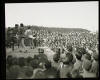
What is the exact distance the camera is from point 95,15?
7.82 feet

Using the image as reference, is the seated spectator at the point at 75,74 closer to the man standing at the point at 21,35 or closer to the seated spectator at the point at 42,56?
the seated spectator at the point at 42,56

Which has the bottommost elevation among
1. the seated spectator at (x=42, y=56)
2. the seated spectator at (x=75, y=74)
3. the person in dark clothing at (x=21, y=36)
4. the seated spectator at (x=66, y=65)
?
the seated spectator at (x=75, y=74)

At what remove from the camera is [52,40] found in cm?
240

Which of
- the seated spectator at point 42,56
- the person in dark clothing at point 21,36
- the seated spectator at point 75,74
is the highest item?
the person in dark clothing at point 21,36

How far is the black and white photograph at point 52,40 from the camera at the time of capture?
2.37m

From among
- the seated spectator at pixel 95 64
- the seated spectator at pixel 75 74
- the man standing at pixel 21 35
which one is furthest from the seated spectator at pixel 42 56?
the seated spectator at pixel 95 64

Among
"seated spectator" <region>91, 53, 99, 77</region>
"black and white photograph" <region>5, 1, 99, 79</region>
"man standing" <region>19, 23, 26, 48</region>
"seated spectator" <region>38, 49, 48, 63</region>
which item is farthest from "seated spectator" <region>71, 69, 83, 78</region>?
"man standing" <region>19, 23, 26, 48</region>

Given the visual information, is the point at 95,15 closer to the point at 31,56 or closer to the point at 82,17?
the point at 82,17

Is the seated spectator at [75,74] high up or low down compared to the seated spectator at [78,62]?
down

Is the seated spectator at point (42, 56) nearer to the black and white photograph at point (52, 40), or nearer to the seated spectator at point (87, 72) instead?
the black and white photograph at point (52, 40)

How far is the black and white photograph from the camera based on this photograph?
2.37m

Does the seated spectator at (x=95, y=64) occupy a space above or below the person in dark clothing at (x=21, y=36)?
below

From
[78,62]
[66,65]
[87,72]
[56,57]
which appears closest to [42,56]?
[56,57]

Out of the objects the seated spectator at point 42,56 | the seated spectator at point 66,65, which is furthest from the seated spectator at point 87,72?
the seated spectator at point 42,56
